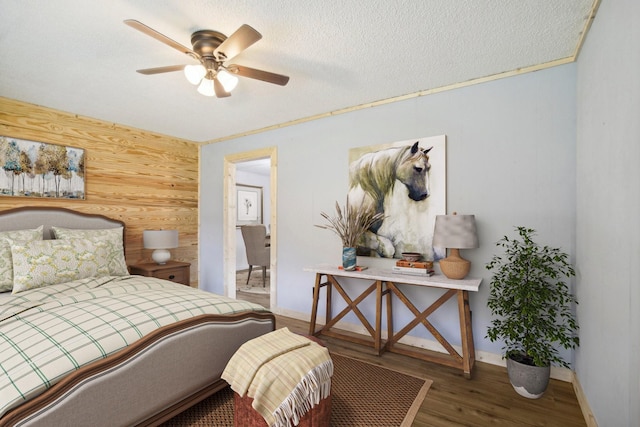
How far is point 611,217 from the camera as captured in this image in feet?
4.70

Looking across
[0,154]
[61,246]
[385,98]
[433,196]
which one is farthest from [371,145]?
[0,154]

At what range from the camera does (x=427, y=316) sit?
8.73ft

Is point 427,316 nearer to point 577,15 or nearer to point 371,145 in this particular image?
point 371,145

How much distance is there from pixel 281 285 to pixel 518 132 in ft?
9.48

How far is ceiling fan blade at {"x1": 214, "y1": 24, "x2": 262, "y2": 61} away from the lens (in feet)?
5.30

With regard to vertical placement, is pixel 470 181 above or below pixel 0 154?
below

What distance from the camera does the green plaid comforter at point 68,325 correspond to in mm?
1247

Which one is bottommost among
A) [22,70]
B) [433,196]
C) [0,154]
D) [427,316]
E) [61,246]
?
[427,316]

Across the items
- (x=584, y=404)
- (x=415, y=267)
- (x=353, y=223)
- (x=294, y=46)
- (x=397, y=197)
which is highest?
(x=294, y=46)

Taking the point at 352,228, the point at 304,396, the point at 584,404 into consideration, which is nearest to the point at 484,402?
the point at 584,404

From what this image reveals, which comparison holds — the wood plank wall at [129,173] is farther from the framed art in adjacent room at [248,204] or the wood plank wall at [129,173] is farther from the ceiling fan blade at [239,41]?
the ceiling fan blade at [239,41]

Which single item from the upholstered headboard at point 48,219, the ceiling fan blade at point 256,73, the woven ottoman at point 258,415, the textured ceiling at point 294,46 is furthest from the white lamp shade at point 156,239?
the woven ottoman at point 258,415

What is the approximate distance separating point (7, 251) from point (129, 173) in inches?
64.7

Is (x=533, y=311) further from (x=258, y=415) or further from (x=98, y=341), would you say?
(x=98, y=341)
